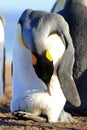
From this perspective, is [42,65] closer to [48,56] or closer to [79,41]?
[48,56]

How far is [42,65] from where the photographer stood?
5.42 meters

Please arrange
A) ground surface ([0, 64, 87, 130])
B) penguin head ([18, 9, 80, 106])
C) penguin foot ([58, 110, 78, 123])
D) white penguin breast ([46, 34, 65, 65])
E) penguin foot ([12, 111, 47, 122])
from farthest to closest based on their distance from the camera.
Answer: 1. penguin foot ([58, 110, 78, 123])
2. penguin foot ([12, 111, 47, 122])
3. white penguin breast ([46, 34, 65, 65])
4. penguin head ([18, 9, 80, 106])
5. ground surface ([0, 64, 87, 130])

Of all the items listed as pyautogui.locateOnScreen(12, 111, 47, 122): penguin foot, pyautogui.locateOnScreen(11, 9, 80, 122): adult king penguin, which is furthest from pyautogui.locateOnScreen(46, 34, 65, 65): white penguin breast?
pyautogui.locateOnScreen(12, 111, 47, 122): penguin foot

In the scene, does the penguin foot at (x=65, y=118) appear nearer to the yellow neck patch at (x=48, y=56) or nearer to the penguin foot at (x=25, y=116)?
the penguin foot at (x=25, y=116)

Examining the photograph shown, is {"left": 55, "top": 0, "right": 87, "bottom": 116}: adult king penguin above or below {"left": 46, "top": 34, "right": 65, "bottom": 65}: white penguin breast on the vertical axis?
below

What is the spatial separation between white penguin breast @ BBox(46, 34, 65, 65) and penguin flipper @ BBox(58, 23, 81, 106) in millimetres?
44

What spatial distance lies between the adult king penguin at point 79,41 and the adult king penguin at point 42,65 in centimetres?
79

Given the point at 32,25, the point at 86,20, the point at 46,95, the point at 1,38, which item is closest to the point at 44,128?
the point at 46,95

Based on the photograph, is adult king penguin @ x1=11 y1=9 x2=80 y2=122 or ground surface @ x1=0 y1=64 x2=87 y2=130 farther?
adult king penguin @ x1=11 y1=9 x2=80 y2=122

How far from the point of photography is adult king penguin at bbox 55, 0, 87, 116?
6.61 m

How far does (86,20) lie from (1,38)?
93 centimetres

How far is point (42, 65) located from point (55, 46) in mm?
265

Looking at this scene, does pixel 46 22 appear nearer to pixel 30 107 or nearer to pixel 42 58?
pixel 42 58

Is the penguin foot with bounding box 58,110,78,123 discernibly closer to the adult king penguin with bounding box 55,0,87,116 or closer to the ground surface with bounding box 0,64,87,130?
the ground surface with bounding box 0,64,87,130
